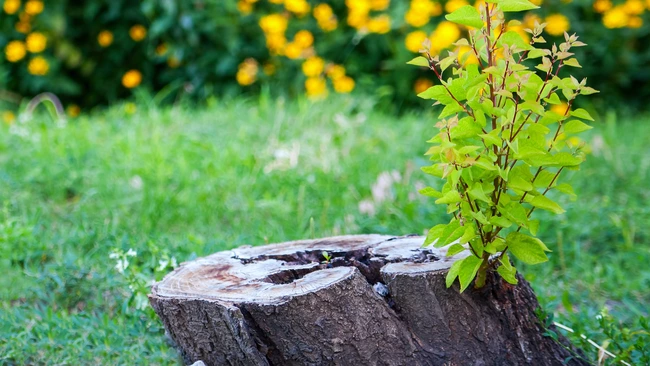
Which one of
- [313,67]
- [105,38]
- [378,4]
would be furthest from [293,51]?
[105,38]

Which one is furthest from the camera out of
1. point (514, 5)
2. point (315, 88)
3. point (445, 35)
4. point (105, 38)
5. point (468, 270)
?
point (105, 38)

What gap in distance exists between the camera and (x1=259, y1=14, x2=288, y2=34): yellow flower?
547cm

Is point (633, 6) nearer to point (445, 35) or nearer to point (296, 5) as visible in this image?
point (445, 35)

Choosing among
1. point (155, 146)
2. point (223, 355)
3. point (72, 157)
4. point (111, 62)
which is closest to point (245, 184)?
point (155, 146)

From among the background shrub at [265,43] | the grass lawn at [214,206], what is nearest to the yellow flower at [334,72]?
the background shrub at [265,43]

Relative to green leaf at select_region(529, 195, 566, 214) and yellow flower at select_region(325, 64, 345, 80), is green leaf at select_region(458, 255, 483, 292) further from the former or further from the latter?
yellow flower at select_region(325, 64, 345, 80)

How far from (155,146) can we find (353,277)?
2709 mm

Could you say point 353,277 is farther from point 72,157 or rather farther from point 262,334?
point 72,157

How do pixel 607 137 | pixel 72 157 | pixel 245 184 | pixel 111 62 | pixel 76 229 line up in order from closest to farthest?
pixel 76 229 < pixel 245 184 < pixel 72 157 < pixel 607 137 < pixel 111 62

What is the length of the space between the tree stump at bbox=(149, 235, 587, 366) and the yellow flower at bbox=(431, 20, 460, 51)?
3355 mm

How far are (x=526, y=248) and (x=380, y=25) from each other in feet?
12.6

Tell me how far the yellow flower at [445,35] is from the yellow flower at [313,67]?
0.83m

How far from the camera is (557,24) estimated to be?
218 inches

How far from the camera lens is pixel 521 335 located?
203 cm
